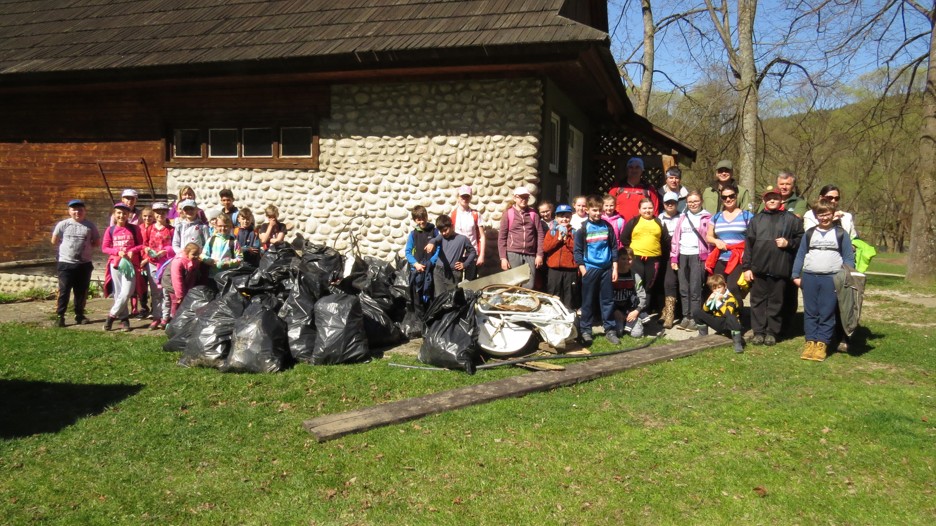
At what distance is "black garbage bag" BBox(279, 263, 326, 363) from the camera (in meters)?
6.27

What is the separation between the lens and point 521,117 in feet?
29.0

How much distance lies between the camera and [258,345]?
602 cm

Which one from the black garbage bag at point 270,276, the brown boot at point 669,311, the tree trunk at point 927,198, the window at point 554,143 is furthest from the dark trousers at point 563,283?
the tree trunk at point 927,198

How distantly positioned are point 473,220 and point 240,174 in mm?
4298

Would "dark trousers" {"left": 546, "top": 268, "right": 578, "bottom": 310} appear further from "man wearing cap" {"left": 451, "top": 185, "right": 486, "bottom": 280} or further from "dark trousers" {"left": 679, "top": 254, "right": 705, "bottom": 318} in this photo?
"dark trousers" {"left": 679, "top": 254, "right": 705, "bottom": 318}

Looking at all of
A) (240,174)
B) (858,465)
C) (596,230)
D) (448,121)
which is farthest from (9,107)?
(858,465)

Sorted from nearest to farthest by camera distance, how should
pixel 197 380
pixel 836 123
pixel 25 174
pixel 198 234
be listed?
pixel 197 380, pixel 198 234, pixel 25 174, pixel 836 123

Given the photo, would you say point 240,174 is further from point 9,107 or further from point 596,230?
point 596,230

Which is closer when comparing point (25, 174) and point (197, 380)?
point (197, 380)

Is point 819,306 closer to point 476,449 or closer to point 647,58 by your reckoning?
point 476,449

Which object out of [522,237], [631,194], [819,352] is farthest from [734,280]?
[522,237]

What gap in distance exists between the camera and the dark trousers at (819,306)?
645cm

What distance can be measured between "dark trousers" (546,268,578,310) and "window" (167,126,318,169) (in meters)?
4.31

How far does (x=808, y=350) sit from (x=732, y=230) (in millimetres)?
1519
